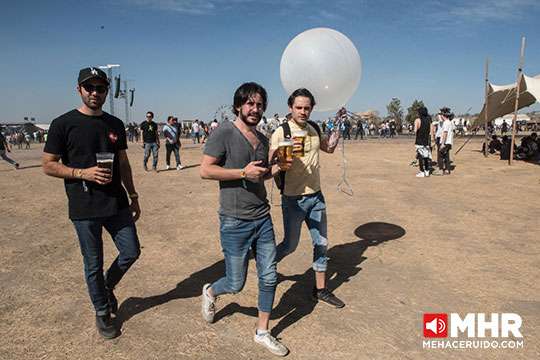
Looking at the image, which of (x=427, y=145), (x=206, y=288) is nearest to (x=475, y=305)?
(x=206, y=288)

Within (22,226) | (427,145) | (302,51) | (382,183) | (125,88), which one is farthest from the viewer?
(125,88)

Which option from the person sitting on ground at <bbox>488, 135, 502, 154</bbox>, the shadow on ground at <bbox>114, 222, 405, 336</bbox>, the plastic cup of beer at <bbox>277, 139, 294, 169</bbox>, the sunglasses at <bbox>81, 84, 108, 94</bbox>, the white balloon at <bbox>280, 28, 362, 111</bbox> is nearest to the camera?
the sunglasses at <bbox>81, 84, 108, 94</bbox>

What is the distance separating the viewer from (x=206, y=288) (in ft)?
10.2

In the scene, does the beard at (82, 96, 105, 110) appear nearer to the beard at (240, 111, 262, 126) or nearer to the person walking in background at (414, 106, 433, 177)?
the beard at (240, 111, 262, 126)

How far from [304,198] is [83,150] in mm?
1937

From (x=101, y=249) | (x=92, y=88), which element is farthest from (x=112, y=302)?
(x=92, y=88)

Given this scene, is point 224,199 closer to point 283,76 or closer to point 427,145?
point 283,76

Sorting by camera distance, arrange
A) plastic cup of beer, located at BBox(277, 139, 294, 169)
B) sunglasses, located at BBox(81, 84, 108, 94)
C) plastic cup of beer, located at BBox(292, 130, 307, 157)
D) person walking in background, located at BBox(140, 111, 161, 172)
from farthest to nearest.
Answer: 1. person walking in background, located at BBox(140, 111, 161, 172)
2. plastic cup of beer, located at BBox(292, 130, 307, 157)
3. plastic cup of beer, located at BBox(277, 139, 294, 169)
4. sunglasses, located at BBox(81, 84, 108, 94)

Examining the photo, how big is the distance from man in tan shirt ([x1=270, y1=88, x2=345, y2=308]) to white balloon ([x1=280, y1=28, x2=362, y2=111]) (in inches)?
50.9

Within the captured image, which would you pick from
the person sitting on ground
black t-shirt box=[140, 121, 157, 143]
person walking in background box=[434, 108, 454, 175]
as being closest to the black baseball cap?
black t-shirt box=[140, 121, 157, 143]

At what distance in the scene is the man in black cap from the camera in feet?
8.87

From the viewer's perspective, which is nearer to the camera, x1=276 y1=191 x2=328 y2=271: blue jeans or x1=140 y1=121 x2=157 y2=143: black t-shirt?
x1=276 y1=191 x2=328 y2=271: blue jeans

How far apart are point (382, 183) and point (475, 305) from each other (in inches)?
257

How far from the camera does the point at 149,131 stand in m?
11.6
